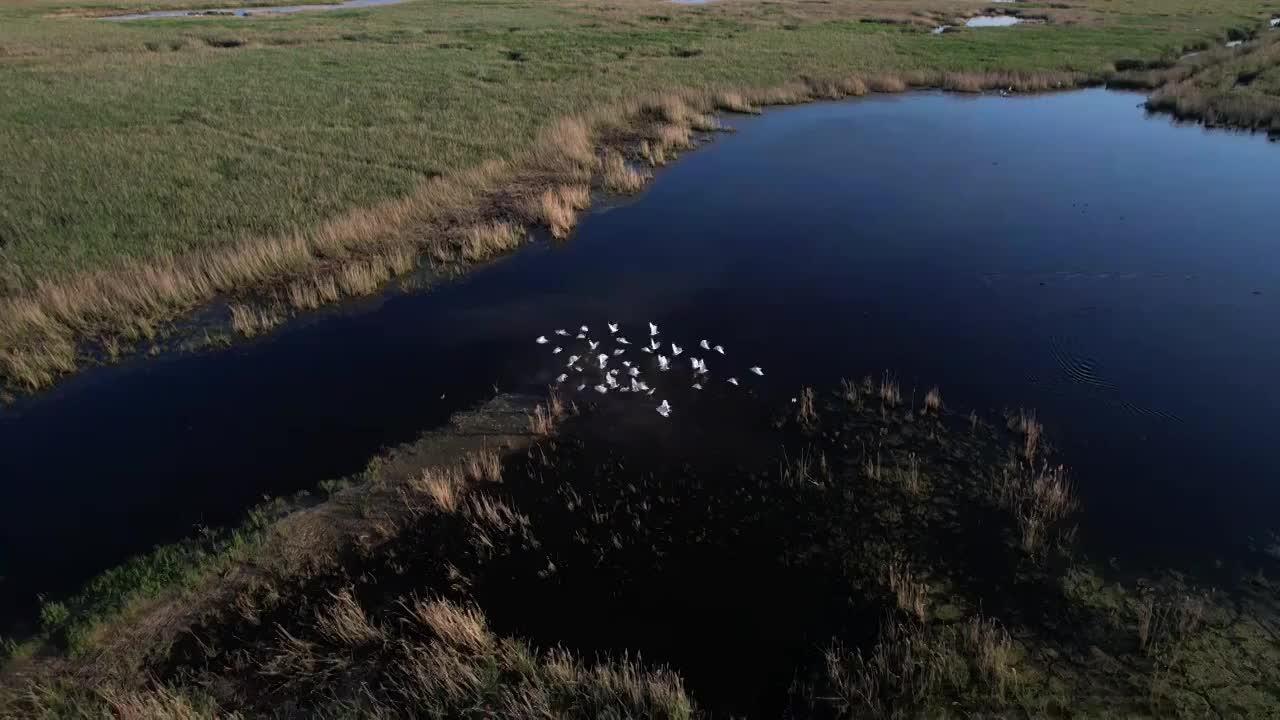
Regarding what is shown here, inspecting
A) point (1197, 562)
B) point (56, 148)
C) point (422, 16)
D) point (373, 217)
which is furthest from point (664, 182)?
point (422, 16)

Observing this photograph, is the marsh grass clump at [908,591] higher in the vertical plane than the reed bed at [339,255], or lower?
lower

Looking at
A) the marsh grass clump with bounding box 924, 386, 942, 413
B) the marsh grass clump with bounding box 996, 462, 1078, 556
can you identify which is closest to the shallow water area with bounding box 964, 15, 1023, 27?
the marsh grass clump with bounding box 924, 386, 942, 413

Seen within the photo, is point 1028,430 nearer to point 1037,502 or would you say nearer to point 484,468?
point 1037,502

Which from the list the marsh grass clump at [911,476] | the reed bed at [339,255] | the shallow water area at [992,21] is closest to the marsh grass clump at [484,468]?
the marsh grass clump at [911,476]

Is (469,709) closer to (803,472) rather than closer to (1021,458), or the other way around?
(803,472)

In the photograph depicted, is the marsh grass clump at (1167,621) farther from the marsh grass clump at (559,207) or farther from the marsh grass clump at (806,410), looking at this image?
the marsh grass clump at (559,207)

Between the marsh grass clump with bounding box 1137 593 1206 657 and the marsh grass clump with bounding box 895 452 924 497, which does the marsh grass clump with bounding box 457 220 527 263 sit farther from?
the marsh grass clump with bounding box 1137 593 1206 657

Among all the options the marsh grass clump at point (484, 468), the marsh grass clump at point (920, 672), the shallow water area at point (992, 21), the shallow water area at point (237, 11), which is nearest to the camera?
the marsh grass clump at point (920, 672)

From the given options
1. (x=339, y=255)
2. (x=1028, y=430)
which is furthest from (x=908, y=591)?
(x=339, y=255)
